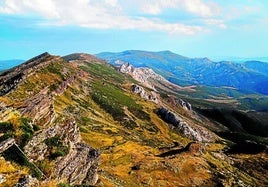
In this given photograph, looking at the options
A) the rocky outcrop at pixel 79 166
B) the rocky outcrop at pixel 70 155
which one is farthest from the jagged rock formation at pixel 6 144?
the rocky outcrop at pixel 79 166

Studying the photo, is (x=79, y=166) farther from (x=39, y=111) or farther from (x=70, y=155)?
(x=39, y=111)

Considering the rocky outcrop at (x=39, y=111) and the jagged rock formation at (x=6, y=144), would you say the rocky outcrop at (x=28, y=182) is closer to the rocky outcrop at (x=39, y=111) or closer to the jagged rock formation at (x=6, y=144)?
the jagged rock formation at (x=6, y=144)

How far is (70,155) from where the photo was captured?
79875mm

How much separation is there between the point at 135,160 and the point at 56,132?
8184cm

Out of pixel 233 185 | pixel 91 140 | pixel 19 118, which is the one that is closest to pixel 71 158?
pixel 19 118

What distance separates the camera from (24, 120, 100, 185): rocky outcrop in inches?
2744

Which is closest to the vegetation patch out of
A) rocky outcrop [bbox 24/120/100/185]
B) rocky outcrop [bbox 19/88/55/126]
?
rocky outcrop [bbox 24/120/100/185]

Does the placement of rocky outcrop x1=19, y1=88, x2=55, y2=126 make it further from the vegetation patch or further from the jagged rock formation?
the jagged rock formation

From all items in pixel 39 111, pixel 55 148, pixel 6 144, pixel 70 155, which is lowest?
pixel 70 155

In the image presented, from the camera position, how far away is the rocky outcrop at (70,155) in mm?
69688

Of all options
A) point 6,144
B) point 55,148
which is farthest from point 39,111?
point 6,144

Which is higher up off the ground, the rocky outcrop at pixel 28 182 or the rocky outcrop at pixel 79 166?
the rocky outcrop at pixel 28 182

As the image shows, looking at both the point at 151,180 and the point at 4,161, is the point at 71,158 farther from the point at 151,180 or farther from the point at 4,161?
the point at 151,180

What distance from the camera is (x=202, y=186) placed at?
143125 millimetres
